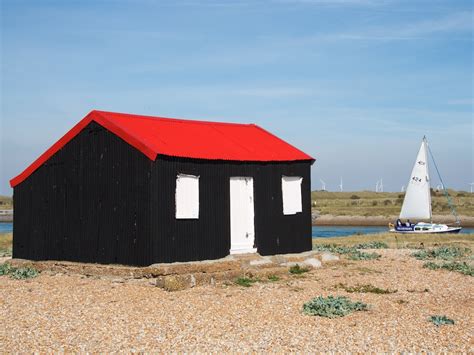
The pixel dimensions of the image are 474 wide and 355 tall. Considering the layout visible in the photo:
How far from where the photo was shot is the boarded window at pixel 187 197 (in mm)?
18797

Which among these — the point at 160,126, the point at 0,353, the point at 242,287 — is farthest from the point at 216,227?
the point at 0,353

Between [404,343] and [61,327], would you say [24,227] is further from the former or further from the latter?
[404,343]

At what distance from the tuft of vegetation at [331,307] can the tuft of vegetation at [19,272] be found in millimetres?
9588

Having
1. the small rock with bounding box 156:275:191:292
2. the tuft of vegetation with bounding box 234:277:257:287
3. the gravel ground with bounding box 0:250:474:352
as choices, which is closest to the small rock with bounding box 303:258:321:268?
the gravel ground with bounding box 0:250:474:352

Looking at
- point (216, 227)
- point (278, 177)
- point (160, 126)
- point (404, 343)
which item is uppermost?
point (160, 126)

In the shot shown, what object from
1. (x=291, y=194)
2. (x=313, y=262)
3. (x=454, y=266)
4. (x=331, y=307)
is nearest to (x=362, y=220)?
(x=454, y=266)

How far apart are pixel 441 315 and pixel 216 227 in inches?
321

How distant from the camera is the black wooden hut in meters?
18.4

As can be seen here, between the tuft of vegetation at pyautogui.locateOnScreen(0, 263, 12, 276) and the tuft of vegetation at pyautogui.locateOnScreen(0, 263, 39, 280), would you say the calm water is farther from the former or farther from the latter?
the tuft of vegetation at pyautogui.locateOnScreen(0, 263, 39, 280)

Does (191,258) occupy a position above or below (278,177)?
below

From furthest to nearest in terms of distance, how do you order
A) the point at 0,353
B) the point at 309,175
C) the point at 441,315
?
1. the point at 309,175
2. the point at 441,315
3. the point at 0,353

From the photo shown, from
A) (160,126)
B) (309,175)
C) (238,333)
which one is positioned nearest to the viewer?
(238,333)

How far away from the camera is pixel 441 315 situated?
13.7 m

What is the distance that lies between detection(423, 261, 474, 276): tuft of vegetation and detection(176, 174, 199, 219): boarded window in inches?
345
